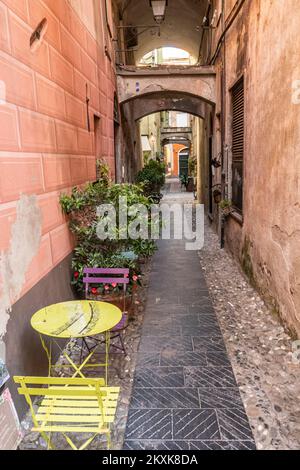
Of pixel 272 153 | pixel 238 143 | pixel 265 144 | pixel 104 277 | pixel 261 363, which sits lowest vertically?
pixel 261 363

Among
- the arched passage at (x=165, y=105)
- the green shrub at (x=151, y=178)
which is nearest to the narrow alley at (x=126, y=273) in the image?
the green shrub at (x=151, y=178)

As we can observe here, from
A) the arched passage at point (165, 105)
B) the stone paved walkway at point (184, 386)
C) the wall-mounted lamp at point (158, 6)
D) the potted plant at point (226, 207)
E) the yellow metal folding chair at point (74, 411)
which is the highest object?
the wall-mounted lamp at point (158, 6)

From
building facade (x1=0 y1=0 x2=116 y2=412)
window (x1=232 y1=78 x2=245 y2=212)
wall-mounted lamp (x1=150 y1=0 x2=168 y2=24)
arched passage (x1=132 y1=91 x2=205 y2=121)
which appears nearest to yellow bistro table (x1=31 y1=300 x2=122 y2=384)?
building facade (x1=0 y1=0 x2=116 y2=412)

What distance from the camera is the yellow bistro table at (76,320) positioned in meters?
3.00

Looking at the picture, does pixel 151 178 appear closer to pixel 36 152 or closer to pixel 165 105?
pixel 165 105

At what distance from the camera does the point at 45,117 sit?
12.9 feet

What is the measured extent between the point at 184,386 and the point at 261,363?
899 millimetres

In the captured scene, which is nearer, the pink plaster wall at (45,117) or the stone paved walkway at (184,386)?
the stone paved walkway at (184,386)

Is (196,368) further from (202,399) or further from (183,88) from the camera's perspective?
(183,88)

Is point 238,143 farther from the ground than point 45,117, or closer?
closer

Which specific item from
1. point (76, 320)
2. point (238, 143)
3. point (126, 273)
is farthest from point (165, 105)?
point (76, 320)

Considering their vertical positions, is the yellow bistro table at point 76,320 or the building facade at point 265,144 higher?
the building facade at point 265,144

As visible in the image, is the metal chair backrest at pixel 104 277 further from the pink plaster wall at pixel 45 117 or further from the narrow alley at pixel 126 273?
the pink plaster wall at pixel 45 117

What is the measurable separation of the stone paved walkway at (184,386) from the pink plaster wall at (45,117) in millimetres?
1461
